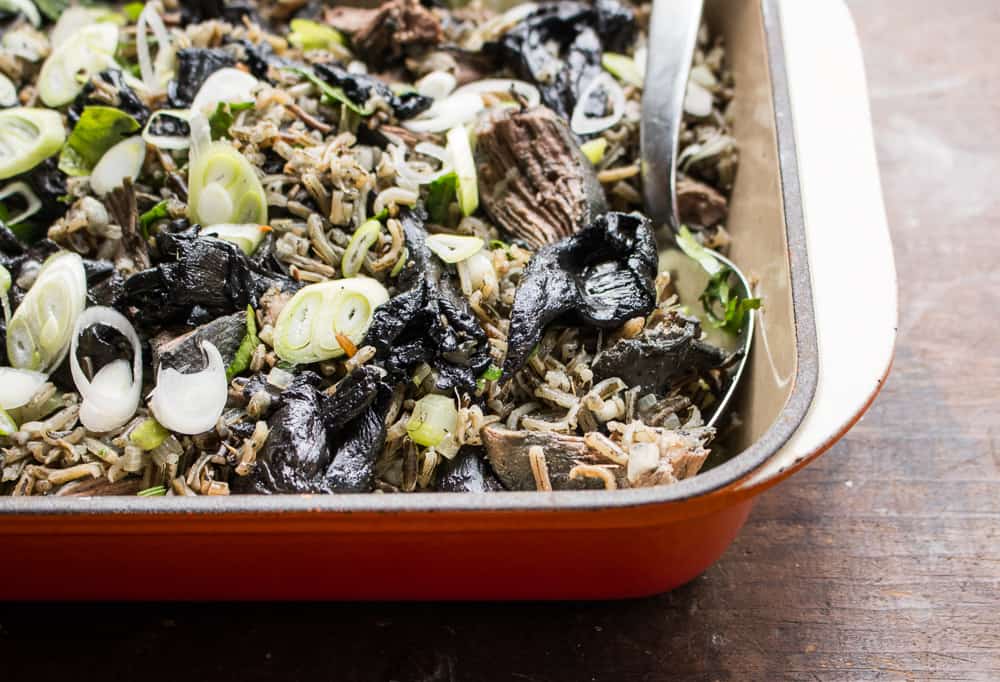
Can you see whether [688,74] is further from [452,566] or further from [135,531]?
[135,531]

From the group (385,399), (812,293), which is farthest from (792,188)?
(385,399)

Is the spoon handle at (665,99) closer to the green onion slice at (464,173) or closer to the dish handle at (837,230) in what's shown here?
the dish handle at (837,230)

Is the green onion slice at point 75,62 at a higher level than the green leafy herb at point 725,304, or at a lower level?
higher

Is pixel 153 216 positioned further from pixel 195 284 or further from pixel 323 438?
pixel 323 438

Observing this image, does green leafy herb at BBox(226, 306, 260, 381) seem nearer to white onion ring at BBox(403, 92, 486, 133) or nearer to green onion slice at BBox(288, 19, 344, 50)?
white onion ring at BBox(403, 92, 486, 133)

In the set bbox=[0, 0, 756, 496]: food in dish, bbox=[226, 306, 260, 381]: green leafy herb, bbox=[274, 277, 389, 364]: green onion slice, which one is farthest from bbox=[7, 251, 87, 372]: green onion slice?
bbox=[274, 277, 389, 364]: green onion slice

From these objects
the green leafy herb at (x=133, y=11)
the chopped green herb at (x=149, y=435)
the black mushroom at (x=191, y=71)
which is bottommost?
the chopped green herb at (x=149, y=435)

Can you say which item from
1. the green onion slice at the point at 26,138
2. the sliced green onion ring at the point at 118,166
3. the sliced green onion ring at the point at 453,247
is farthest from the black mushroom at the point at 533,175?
the green onion slice at the point at 26,138

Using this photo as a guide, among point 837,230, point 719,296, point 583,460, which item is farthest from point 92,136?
point 837,230
